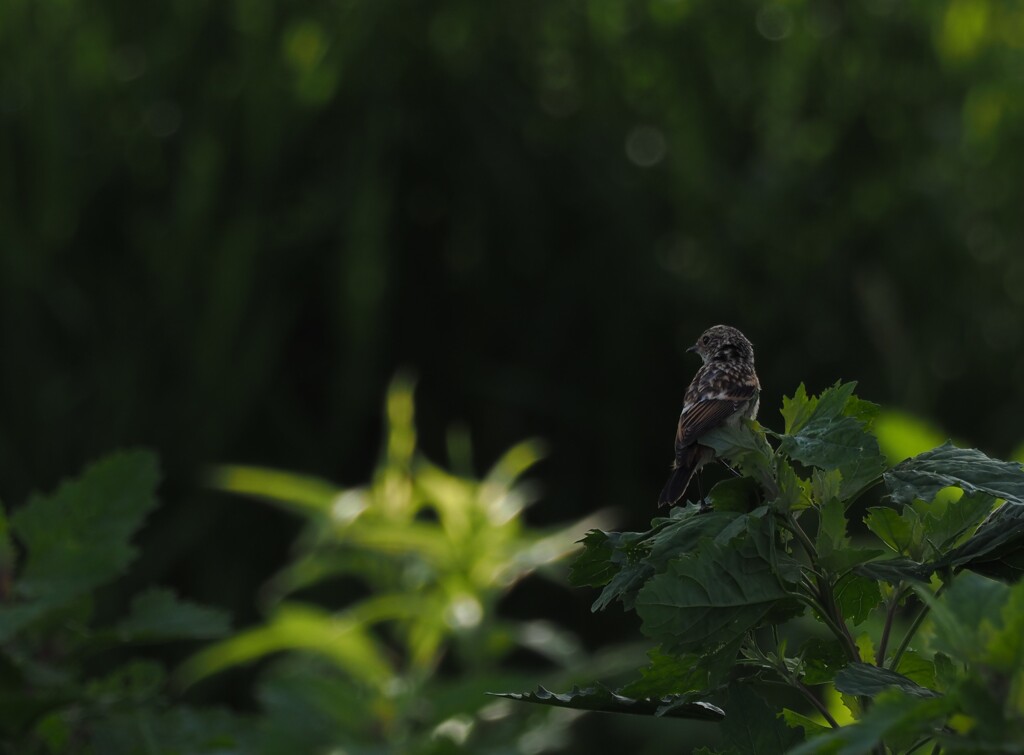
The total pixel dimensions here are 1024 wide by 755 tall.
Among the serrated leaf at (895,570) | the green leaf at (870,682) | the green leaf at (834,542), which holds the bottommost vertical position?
the green leaf at (870,682)

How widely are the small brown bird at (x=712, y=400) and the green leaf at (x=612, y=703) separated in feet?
0.82

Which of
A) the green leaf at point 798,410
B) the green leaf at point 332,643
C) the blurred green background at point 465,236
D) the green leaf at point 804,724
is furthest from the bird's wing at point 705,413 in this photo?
the blurred green background at point 465,236

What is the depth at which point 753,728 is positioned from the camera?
0.91m

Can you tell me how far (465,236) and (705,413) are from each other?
3.61 meters

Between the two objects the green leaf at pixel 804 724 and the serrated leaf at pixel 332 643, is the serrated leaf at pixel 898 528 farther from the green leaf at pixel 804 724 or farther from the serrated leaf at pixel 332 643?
the serrated leaf at pixel 332 643

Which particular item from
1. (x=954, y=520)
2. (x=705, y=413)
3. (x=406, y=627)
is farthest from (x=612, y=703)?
(x=406, y=627)

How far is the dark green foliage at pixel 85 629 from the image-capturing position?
1.67 meters

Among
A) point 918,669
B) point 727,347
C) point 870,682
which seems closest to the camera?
point 870,682

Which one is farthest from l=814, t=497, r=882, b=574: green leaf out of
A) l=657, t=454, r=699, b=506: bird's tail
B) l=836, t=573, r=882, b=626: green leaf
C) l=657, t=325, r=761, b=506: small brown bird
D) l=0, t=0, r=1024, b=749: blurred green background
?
l=0, t=0, r=1024, b=749: blurred green background

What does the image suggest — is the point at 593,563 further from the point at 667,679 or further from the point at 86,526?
the point at 86,526

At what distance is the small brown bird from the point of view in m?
1.25

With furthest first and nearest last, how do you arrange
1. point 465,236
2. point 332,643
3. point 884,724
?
point 465,236 < point 332,643 < point 884,724

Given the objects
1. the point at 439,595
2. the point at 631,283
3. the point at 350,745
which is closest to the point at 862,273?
the point at 631,283

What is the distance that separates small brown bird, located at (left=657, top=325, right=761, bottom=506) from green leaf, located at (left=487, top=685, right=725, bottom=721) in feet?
0.82
